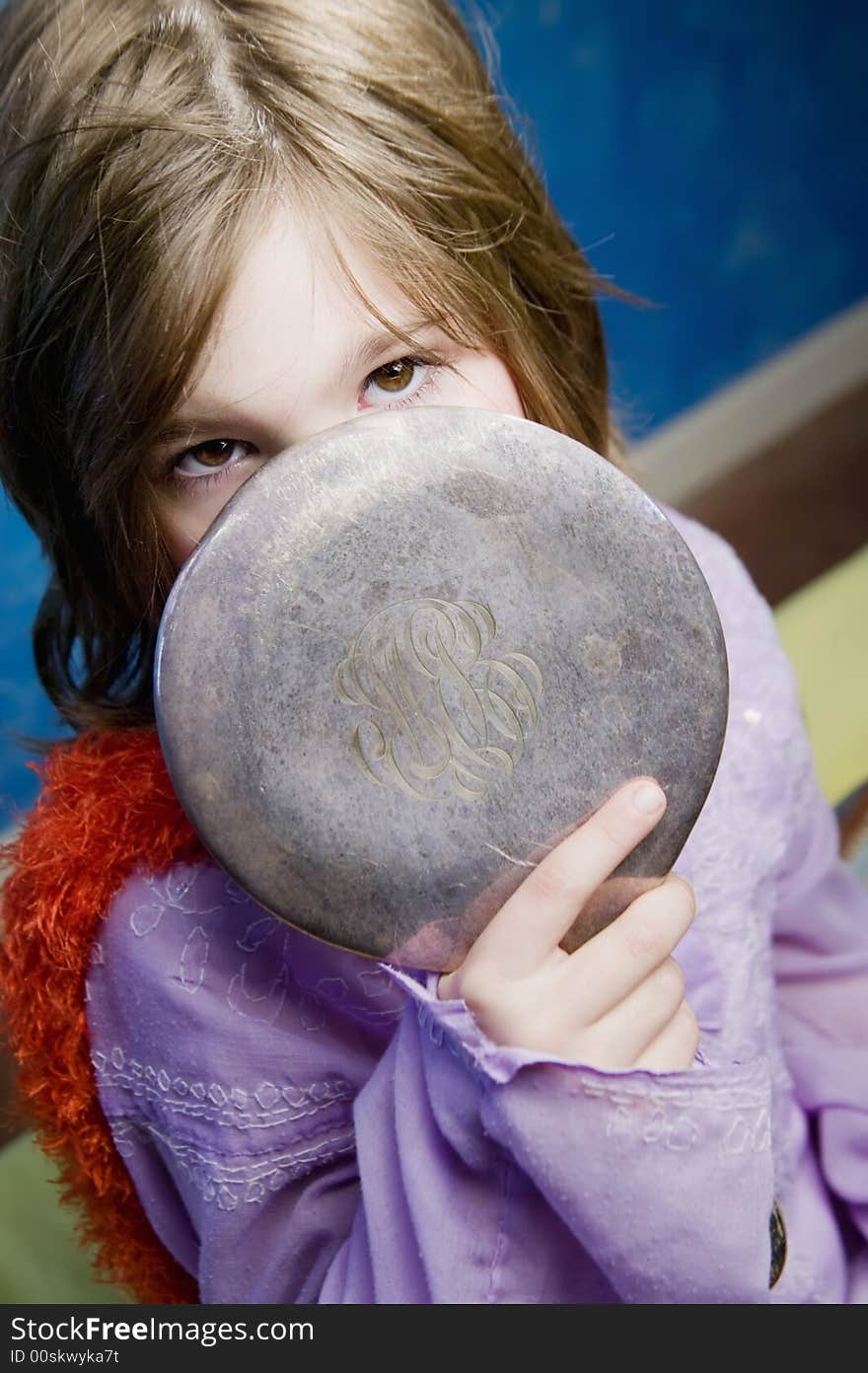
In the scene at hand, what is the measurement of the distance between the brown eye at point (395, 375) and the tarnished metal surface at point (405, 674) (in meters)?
0.08

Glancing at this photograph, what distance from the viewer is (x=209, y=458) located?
64 cm

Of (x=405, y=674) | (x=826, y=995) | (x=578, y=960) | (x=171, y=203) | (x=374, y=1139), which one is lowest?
(x=826, y=995)

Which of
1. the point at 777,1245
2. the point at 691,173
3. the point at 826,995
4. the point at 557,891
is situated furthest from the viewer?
the point at 691,173

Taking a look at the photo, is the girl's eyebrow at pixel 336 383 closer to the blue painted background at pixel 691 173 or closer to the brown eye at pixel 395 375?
the brown eye at pixel 395 375

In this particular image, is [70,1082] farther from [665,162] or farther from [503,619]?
[665,162]

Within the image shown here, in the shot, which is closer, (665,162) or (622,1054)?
(622,1054)

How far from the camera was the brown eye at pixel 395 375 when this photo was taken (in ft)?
2.07

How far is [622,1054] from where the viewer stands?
56 centimetres

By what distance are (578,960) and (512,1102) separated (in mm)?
62

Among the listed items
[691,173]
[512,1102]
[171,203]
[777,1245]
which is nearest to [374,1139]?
[512,1102]

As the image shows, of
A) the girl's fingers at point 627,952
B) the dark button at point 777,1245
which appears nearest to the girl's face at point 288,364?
the girl's fingers at point 627,952

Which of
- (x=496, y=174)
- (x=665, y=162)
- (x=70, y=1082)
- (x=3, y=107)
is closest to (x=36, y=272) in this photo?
(x=3, y=107)

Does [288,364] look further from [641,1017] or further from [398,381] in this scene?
[641,1017]
